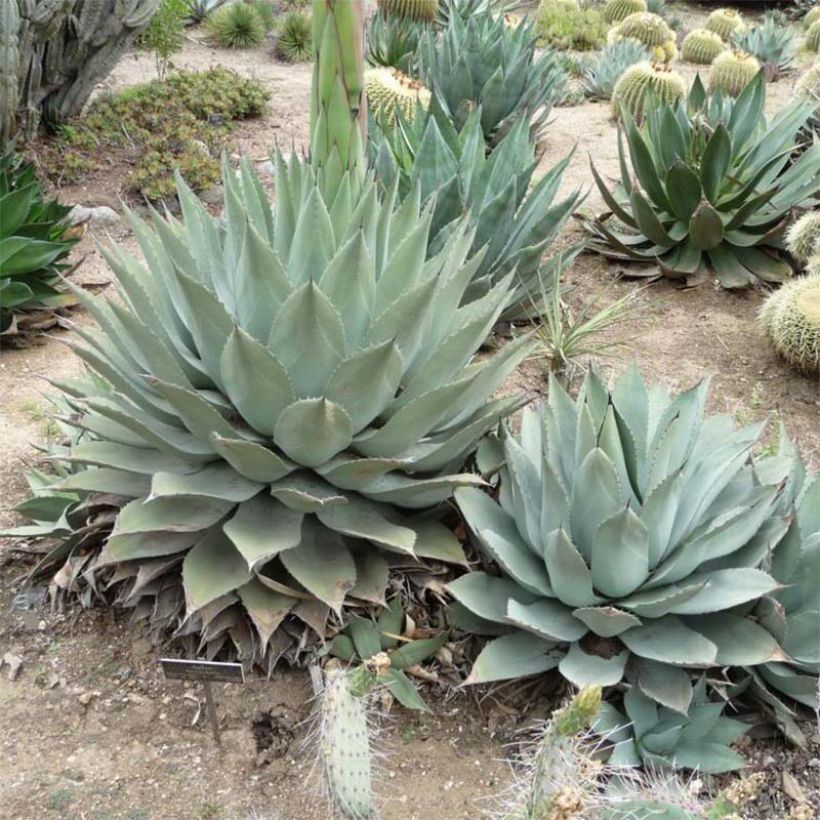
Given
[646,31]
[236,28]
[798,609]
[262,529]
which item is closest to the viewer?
[262,529]

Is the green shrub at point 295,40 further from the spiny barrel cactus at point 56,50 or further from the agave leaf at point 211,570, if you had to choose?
the agave leaf at point 211,570

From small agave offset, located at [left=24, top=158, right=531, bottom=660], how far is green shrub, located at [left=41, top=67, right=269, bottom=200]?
122 inches

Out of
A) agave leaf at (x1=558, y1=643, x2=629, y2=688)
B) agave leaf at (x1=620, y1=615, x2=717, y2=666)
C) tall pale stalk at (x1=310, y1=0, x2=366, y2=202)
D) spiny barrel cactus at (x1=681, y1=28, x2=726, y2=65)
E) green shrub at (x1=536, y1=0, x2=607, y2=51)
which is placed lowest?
green shrub at (x1=536, y1=0, x2=607, y2=51)

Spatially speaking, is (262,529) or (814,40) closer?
(262,529)

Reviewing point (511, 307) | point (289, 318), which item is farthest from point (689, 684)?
point (511, 307)

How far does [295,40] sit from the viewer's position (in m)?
10.8

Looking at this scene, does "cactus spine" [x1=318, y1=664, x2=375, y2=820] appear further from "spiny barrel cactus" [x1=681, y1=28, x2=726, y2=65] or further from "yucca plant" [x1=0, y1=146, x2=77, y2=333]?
"spiny barrel cactus" [x1=681, y1=28, x2=726, y2=65]

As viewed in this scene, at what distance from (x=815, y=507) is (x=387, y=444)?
124 cm

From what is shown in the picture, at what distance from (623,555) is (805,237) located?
2.83m

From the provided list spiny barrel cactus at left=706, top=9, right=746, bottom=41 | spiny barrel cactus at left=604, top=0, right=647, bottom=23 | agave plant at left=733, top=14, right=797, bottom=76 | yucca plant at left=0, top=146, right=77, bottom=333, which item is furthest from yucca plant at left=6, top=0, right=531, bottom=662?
spiny barrel cactus at left=604, top=0, right=647, bottom=23

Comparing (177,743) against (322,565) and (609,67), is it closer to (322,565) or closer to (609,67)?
(322,565)

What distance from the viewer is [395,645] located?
8.73 feet

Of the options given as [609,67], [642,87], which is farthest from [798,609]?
[609,67]

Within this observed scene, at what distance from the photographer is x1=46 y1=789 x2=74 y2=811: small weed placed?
2.30 m
